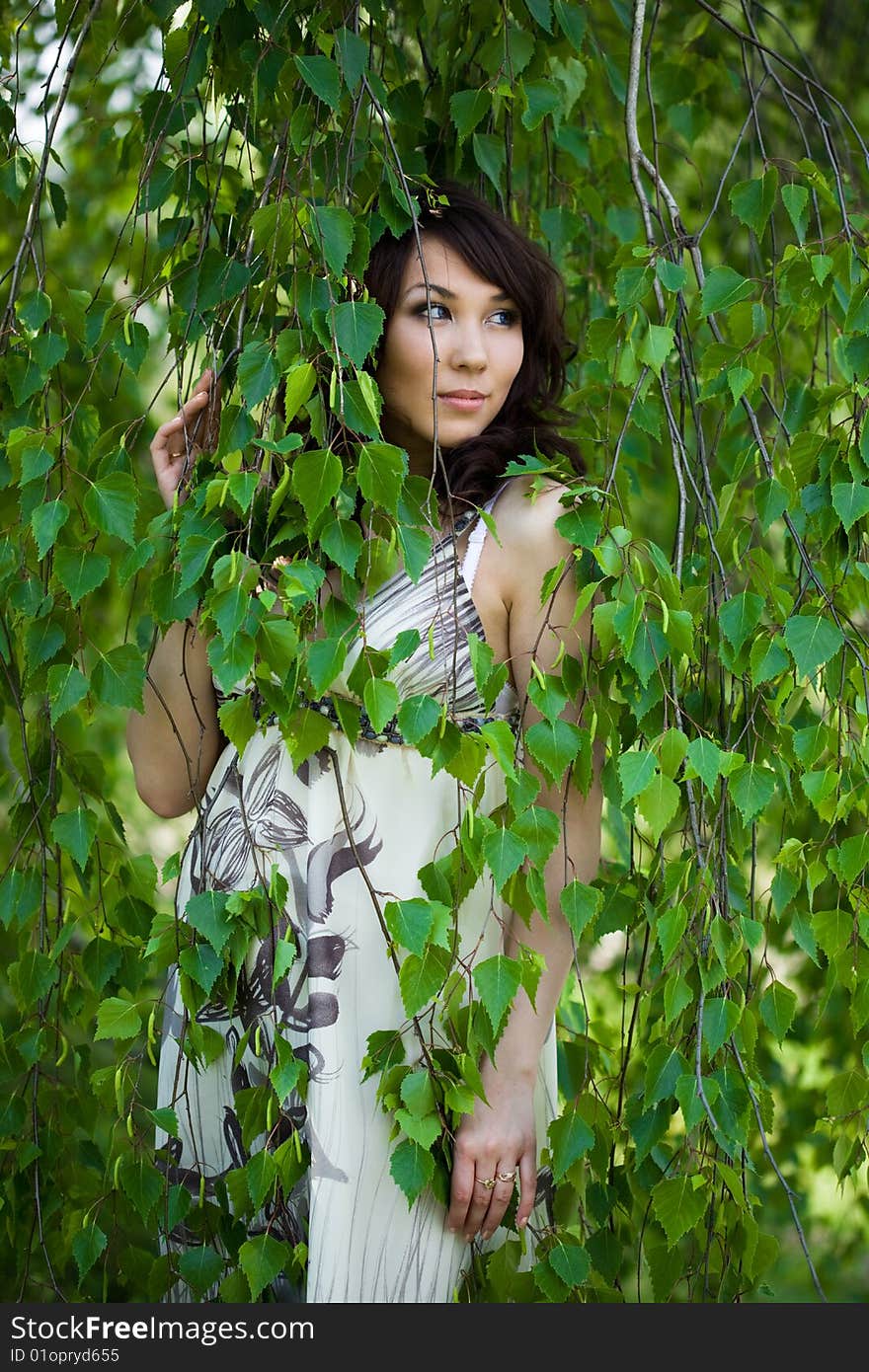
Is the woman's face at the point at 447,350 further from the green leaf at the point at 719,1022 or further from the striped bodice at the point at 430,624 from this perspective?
the green leaf at the point at 719,1022

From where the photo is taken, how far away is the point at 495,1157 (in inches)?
44.9

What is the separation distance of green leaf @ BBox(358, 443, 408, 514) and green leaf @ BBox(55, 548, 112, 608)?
25 centimetres

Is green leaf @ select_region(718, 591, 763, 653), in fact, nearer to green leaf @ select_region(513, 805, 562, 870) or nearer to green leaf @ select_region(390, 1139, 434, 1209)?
green leaf @ select_region(513, 805, 562, 870)

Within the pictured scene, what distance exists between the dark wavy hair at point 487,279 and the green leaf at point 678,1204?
0.61 meters

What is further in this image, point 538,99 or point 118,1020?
point 538,99

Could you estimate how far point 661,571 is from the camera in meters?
1.03

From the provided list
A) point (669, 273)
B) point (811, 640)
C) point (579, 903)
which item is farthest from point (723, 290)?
point (579, 903)

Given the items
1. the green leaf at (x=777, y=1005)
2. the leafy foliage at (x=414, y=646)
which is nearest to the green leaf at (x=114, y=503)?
the leafy foliage at (x=414, y=646)

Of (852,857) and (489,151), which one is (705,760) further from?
(489,151)

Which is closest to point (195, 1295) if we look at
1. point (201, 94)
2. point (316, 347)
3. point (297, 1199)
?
point (297, 1199)

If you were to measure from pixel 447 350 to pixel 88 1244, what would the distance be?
855mm

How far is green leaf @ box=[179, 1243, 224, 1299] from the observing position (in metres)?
1.19

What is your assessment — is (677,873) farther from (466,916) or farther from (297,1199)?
(297,1199)

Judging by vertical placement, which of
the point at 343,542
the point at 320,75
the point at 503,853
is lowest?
the point at 503,853
